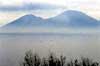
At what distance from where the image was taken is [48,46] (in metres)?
13.9

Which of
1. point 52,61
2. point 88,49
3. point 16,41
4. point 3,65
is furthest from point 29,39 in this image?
point 52,61

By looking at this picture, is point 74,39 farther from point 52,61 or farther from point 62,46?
point 52,61

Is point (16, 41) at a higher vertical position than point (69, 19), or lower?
lower

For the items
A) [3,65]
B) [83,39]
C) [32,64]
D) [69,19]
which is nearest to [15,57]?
[3,65]

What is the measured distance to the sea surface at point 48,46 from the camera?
12.3 meters

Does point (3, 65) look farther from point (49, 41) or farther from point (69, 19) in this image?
point (69, 19)

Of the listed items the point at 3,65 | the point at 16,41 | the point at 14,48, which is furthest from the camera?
the point at 16,41

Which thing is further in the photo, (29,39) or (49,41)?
(29,39)

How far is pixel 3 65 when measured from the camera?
11219mm

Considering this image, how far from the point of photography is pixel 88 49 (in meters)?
13.7

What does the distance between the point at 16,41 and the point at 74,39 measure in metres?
2.82

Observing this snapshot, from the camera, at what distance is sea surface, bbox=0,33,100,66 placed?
12.3 metres

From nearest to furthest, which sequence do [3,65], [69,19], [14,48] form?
[3,65], [14,48], [69,19]

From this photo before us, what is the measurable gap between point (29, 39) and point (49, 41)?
1.42 metres
